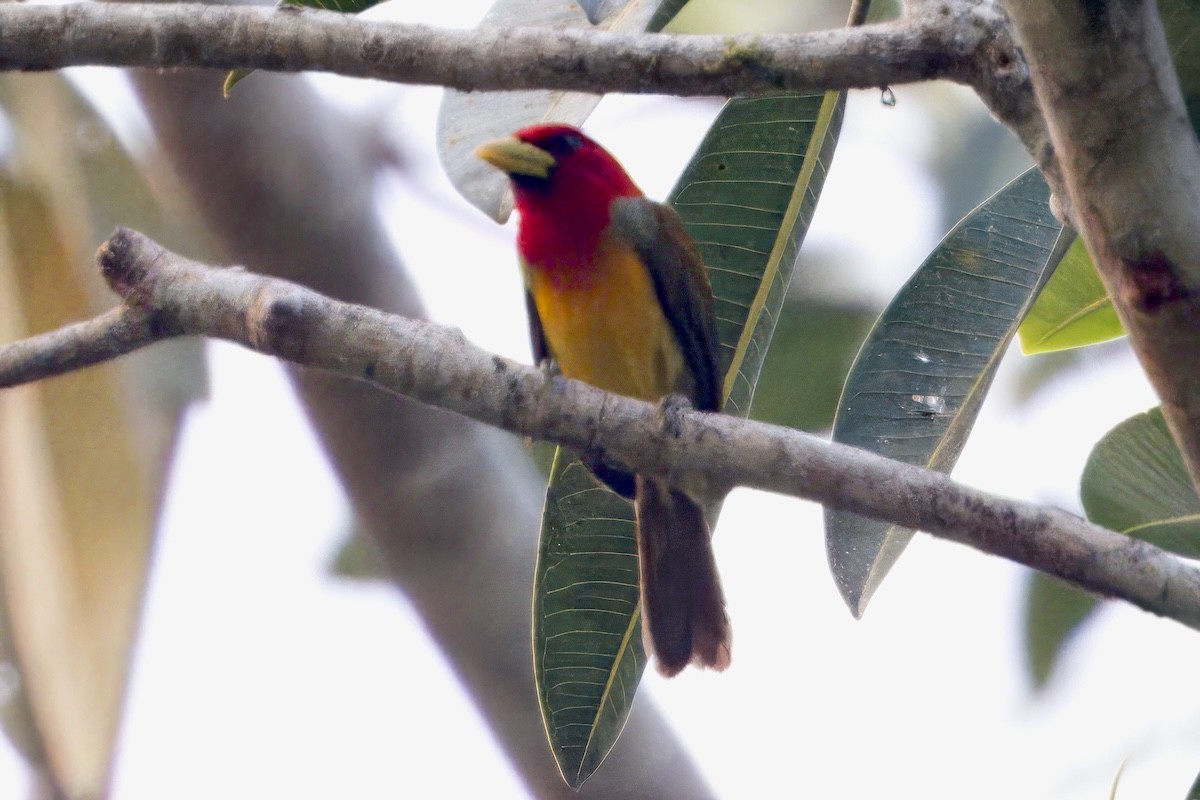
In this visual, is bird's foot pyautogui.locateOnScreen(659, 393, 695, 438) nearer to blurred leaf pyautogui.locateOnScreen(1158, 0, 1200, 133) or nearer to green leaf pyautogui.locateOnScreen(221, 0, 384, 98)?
blurred leaf pyautogui.locateOnScreen(1158, 0, 1200, 133)

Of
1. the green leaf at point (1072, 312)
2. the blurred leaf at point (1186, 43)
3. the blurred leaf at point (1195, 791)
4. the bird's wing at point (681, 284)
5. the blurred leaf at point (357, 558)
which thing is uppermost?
the blurred leaf at point (1186, 43)

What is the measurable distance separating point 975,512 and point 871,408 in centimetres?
96

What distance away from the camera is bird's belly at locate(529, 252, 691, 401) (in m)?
3.26

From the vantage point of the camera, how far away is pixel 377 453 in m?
3.11

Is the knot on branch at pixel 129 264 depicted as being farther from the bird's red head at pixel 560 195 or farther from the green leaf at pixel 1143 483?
the green leaf at pixel 1143 483

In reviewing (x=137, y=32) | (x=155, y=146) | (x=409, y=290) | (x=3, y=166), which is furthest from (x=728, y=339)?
(x=3, y=166)

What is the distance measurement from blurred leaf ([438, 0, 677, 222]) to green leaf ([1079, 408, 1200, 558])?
1.57 m

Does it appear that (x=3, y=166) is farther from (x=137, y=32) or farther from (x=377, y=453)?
(x=137, y=32)

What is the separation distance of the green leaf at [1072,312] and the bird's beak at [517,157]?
1.47m

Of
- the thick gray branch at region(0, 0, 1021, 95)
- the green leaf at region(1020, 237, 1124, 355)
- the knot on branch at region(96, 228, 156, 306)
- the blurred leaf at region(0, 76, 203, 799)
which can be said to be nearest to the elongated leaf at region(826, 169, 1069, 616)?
the green leaf at region(1020, 237, 1124, 355)

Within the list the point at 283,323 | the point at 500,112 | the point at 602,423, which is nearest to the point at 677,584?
the point at 602,423

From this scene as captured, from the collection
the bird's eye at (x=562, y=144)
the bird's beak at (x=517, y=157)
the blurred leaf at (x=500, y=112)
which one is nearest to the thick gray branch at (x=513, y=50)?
the blurred leaf at (x=500, y=112)

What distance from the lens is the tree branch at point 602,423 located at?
66.6 inches

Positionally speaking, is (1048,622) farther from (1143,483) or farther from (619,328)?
(619,328)
